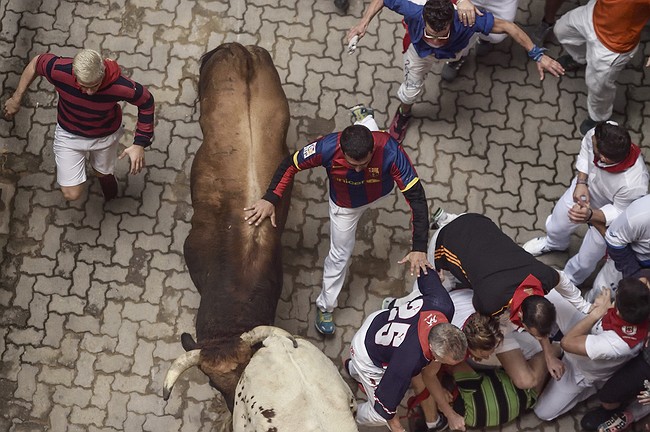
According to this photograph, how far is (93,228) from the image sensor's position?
8.35 m

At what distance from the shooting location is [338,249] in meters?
7.38

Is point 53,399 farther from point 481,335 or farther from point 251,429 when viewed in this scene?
point 481,335

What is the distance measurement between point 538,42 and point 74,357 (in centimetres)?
595

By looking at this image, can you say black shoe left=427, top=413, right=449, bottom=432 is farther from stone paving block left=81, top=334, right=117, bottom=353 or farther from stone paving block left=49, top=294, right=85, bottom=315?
stone paving block left=49, top=294, right=85, bottom=315

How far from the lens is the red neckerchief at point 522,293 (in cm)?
622

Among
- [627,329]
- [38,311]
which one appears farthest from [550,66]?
[38,311]

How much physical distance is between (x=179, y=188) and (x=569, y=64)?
4467mm

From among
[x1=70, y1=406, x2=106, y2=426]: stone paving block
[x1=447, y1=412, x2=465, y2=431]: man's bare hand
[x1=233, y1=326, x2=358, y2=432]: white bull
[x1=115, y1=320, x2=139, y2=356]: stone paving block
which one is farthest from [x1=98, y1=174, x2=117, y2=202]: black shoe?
[x1=447, y1=412, x2=465, y2=431]: man's bare hand

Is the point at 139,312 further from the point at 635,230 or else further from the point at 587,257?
the point at 635,230

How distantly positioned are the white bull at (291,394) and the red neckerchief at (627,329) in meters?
2.34

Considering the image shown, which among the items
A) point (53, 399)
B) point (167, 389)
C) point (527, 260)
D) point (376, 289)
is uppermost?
point (527, 260)

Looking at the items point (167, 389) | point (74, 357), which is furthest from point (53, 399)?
point (167, 389)

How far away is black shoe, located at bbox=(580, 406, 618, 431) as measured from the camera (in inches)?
288

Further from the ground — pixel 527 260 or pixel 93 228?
pixel 527 260
